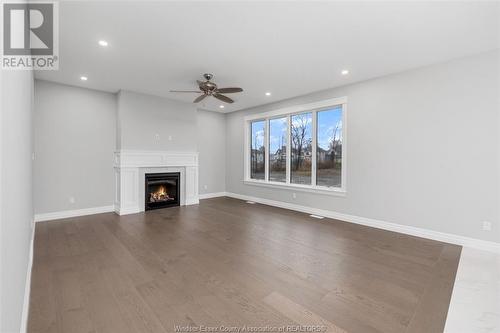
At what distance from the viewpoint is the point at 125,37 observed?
2.92 meters

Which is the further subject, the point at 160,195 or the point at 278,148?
the point at 278,148

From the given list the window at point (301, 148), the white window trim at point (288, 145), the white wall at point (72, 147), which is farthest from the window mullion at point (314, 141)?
the white wall at point (72, 147)

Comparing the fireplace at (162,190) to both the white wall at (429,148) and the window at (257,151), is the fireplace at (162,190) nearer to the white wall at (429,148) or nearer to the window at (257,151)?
the window at (257,151)

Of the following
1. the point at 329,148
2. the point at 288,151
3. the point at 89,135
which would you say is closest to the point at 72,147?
the point at 89,135

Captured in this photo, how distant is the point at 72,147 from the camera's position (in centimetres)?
488

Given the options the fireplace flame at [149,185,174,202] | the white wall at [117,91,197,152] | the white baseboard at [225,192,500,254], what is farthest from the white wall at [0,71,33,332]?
the white baseboard at [225,192,500,254]

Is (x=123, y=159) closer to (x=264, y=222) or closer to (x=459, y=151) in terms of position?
Answer: (x=264, y=222)

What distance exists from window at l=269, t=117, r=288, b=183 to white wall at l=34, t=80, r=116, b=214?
4074mm

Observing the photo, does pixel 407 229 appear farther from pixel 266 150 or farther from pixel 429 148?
pixel 266 150

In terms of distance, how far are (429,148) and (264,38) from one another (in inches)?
126

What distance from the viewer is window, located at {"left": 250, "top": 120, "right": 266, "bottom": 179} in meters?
6.82

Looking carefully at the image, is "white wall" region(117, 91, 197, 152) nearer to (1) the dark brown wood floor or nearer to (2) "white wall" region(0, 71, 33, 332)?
(1) the dark brown wood floor

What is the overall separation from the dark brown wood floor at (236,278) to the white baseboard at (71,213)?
455 mm

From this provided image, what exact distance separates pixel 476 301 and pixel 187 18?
408 centimetres
